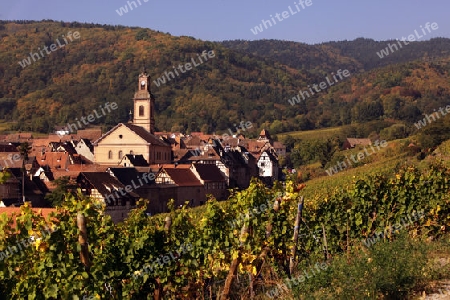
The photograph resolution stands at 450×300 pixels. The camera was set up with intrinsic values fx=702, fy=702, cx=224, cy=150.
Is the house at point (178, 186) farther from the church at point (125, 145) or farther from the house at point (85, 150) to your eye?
the house at point (85, 150)

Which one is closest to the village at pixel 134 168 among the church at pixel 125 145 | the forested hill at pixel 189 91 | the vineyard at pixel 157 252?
the church at pixel 125 145

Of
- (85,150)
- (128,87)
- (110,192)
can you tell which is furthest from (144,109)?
(128,87)

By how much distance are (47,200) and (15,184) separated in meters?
2.49

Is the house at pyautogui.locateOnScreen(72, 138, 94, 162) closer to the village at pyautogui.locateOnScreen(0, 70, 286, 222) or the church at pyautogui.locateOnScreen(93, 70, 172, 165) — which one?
the village at pyautogui.locateOnScreen(0, 70, 286, 222)

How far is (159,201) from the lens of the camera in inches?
2216

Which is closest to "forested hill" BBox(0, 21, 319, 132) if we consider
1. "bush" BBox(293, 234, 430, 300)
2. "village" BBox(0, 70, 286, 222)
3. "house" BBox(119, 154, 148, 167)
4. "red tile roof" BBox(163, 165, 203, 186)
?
"village" BBox(0, 70, 286, 222)

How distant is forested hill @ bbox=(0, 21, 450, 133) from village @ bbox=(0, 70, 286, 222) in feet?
140

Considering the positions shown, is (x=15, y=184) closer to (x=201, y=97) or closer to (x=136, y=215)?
(x=136, y=215)

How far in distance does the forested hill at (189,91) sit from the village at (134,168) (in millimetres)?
42711

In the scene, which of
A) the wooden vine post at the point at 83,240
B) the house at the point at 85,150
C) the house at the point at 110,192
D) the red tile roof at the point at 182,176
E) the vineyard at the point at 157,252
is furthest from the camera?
the house at the point at 85,150

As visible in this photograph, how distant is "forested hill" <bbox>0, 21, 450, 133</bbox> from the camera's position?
135750 millimetres

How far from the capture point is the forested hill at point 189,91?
13575cm

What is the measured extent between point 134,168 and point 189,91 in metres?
111

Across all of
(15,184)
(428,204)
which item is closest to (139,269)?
(428,204)
